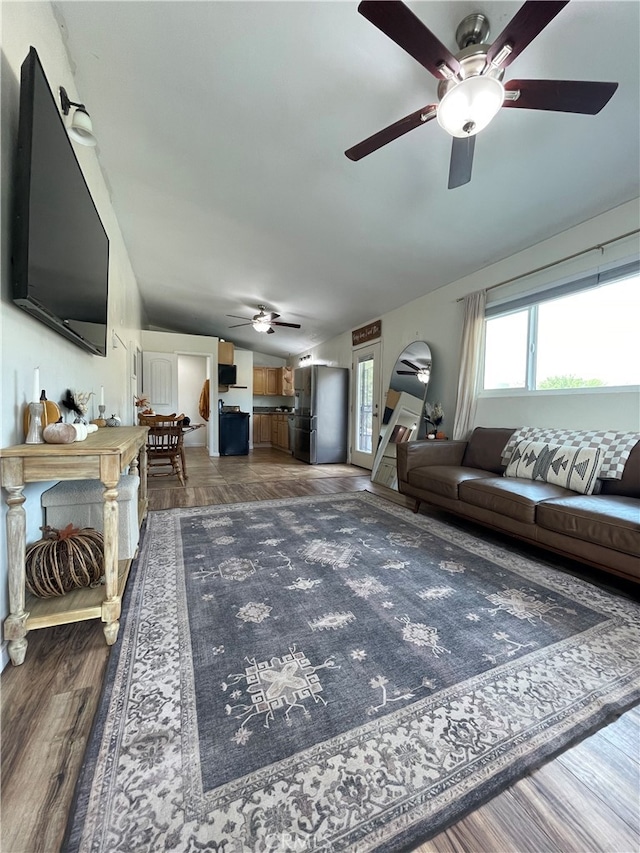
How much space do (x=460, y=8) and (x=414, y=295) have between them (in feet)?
10.1

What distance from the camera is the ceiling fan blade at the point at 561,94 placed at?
1.30 m

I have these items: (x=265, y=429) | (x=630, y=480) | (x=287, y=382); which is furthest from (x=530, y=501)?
(x=265, y=429)

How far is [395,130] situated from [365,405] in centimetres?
436

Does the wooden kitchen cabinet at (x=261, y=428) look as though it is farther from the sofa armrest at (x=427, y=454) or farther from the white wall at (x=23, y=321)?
the white wall at (x=23, y=321)

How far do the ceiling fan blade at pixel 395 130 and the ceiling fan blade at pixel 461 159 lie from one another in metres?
0.18

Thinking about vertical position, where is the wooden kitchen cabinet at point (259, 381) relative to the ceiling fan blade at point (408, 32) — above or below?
below

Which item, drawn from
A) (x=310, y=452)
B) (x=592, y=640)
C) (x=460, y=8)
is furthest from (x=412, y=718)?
(x=310, y=452)

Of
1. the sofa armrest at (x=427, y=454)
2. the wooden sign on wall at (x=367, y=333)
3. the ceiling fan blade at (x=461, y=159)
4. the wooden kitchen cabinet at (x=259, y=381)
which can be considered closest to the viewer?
the ceiling fan blade at (x=461, y=159)

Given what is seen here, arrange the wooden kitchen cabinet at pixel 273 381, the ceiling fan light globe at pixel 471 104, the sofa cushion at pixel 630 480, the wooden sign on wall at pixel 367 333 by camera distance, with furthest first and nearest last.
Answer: the wooden kitchen cabinet at pixel 273 381 < the wooden sign on wall at pixel 367 333 < the sofa cushion at pixel 630 480 < the ceiling fan light globe at pixel 471 104

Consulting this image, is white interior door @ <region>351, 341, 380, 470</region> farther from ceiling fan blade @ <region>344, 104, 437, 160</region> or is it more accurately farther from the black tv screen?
ceiling fan blade @ <region>344, 104, 437, 160</region>

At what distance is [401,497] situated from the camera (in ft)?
12.3

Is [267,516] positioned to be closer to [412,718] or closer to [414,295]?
[412,718]

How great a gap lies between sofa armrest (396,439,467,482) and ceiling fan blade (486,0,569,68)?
257cm

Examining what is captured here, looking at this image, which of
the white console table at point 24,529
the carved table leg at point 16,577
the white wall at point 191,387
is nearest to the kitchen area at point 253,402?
the white wall at point 191,387
